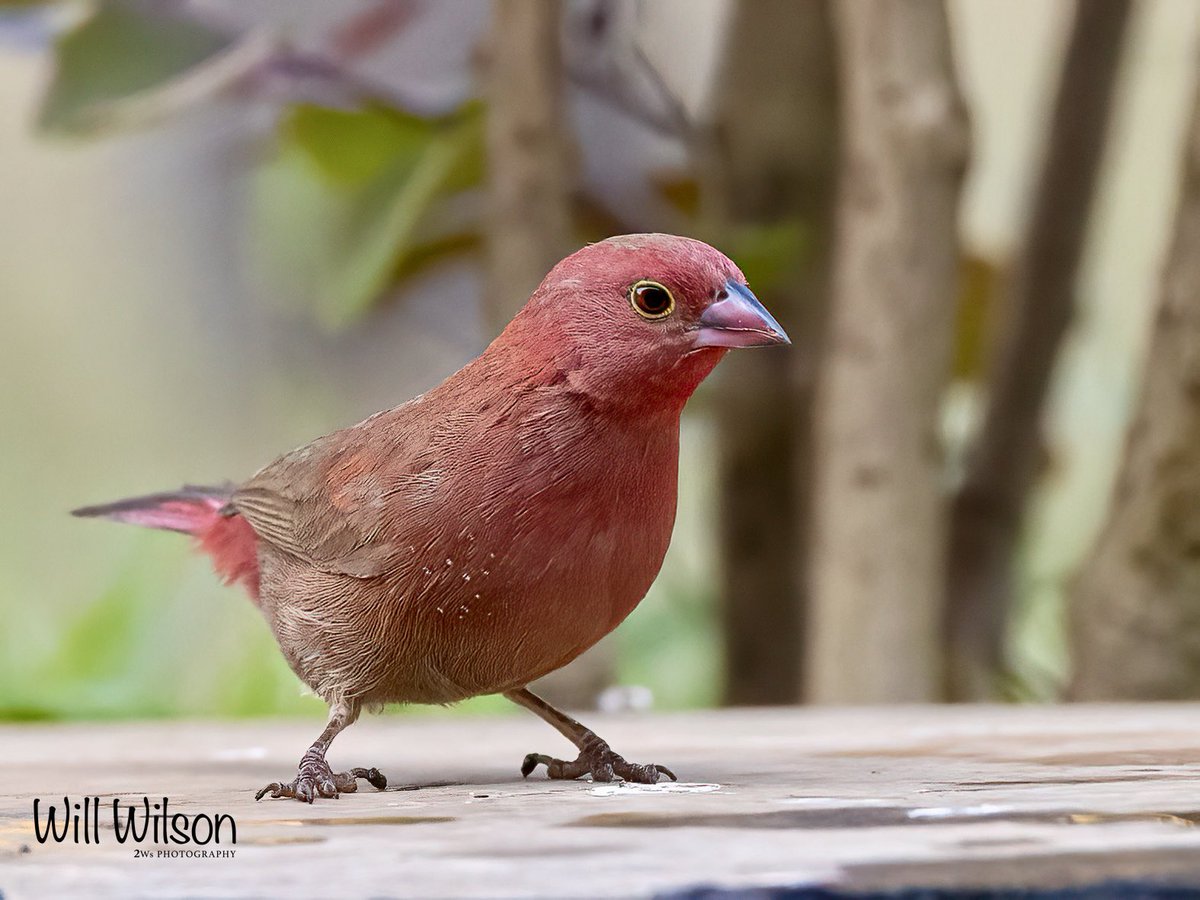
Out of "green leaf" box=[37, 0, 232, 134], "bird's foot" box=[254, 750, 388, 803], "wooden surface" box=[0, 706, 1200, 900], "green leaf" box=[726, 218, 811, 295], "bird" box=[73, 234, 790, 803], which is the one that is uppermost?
"green leaf" box=[37, 0, 232, 134]

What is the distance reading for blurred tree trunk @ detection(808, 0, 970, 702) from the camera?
3752 millimetres

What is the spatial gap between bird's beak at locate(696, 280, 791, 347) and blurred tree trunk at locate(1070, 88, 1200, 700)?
6.94 feet

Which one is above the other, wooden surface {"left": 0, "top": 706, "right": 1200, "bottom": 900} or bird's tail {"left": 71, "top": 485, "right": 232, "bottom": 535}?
bird's tail {"left": 71, "top": 485, "right": 232, "bottom": 535}

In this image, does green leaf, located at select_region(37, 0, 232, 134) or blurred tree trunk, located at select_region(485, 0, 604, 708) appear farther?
green leaf, located at select_region(37, 0, 232, 134)

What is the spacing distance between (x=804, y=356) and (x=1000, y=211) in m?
1.40

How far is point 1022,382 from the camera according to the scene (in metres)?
4.83

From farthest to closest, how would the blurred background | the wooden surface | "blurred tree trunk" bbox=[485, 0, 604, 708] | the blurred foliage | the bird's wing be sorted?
the blurred foliage
the blurred background
"blurred tree trunk" bbox=[485, 0, 604, 708]
the bird's wing
the wooden surface

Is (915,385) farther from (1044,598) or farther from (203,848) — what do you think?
(203,848)

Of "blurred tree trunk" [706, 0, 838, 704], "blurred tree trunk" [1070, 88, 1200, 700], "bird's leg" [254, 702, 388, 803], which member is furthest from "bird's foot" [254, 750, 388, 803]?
"blurred tree trunk" [706, 0, 838, 704]

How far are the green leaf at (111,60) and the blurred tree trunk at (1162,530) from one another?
3416 millimetres

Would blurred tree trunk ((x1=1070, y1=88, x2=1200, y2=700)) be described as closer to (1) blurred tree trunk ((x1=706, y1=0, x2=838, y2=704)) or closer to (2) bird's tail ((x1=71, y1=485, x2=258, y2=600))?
(1) blurred tree trunk ((x1=706, y1=0, x2=838, y2=704))

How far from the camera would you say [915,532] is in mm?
3898

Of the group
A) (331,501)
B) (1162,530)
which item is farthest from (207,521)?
(1162,530)

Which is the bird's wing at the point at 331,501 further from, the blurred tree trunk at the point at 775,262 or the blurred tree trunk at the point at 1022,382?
the blurred tree trunk at the point at 1022,382
